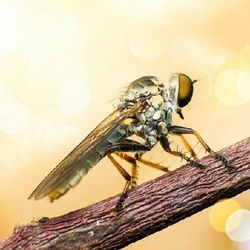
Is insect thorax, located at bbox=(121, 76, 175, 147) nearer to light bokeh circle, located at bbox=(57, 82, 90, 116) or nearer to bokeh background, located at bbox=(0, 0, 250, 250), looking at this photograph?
bokeh background, located at bbox=(0, 0, 250, 250)

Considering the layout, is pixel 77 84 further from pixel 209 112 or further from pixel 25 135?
A: pixel 209 112

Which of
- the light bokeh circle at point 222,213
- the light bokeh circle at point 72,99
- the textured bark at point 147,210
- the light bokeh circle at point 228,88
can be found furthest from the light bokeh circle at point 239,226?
the textured bark at point 147,210

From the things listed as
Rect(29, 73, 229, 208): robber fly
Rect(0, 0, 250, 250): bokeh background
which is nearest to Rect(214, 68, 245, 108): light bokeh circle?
A: Rect(0, 0, 250, 250): bokeh background

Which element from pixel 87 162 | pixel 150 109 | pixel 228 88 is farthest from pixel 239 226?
pixel 87 162

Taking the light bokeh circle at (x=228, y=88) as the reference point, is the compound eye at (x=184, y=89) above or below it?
below

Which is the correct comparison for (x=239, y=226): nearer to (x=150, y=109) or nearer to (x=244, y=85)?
(x=244, y=85)

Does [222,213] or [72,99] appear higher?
[72,99]

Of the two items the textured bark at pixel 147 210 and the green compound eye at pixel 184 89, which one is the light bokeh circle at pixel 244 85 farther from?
the textured bark at pixel 147 210
